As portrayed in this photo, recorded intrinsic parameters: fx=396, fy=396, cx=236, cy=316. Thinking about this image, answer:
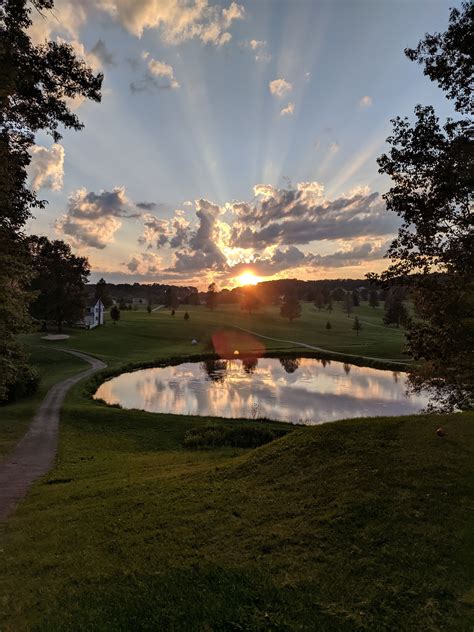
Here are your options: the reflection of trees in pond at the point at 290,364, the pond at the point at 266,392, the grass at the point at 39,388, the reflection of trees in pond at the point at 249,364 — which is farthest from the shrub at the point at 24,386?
the reflection of trees in pond at the point at 290,364

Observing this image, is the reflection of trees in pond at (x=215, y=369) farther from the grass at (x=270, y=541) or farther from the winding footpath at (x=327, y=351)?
the grass at (x=270, y=541)

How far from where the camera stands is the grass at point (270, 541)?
6320 millimetres

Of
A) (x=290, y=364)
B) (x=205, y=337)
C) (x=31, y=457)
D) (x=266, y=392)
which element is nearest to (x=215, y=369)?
(x=290, y=364)

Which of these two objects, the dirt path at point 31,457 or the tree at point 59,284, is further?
the tree at point 59,284

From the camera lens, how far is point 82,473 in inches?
640

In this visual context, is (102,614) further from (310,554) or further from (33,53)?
(33,53)

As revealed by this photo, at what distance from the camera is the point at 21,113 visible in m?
13.5

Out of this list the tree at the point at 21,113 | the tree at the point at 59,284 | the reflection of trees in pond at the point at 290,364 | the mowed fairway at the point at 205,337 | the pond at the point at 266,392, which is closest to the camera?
the tree at the point at 21,113

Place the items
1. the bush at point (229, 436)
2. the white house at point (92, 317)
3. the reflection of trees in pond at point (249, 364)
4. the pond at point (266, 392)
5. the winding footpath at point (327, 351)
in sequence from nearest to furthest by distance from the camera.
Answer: the bush at point (229, 436)
the pond at point (266, 392)
the reflection of trees in pond at point (249, 364)
the winding footpath at point (327, 351)
the white house at point (92, 317)

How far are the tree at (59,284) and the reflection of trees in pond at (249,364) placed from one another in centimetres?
3477

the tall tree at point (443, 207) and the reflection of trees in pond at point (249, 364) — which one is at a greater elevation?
the tall tree at point (443, 207)

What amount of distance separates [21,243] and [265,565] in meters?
13.3

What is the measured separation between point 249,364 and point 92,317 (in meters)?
44.2

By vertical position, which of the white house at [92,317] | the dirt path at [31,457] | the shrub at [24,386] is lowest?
the dirt path at [31,457]
